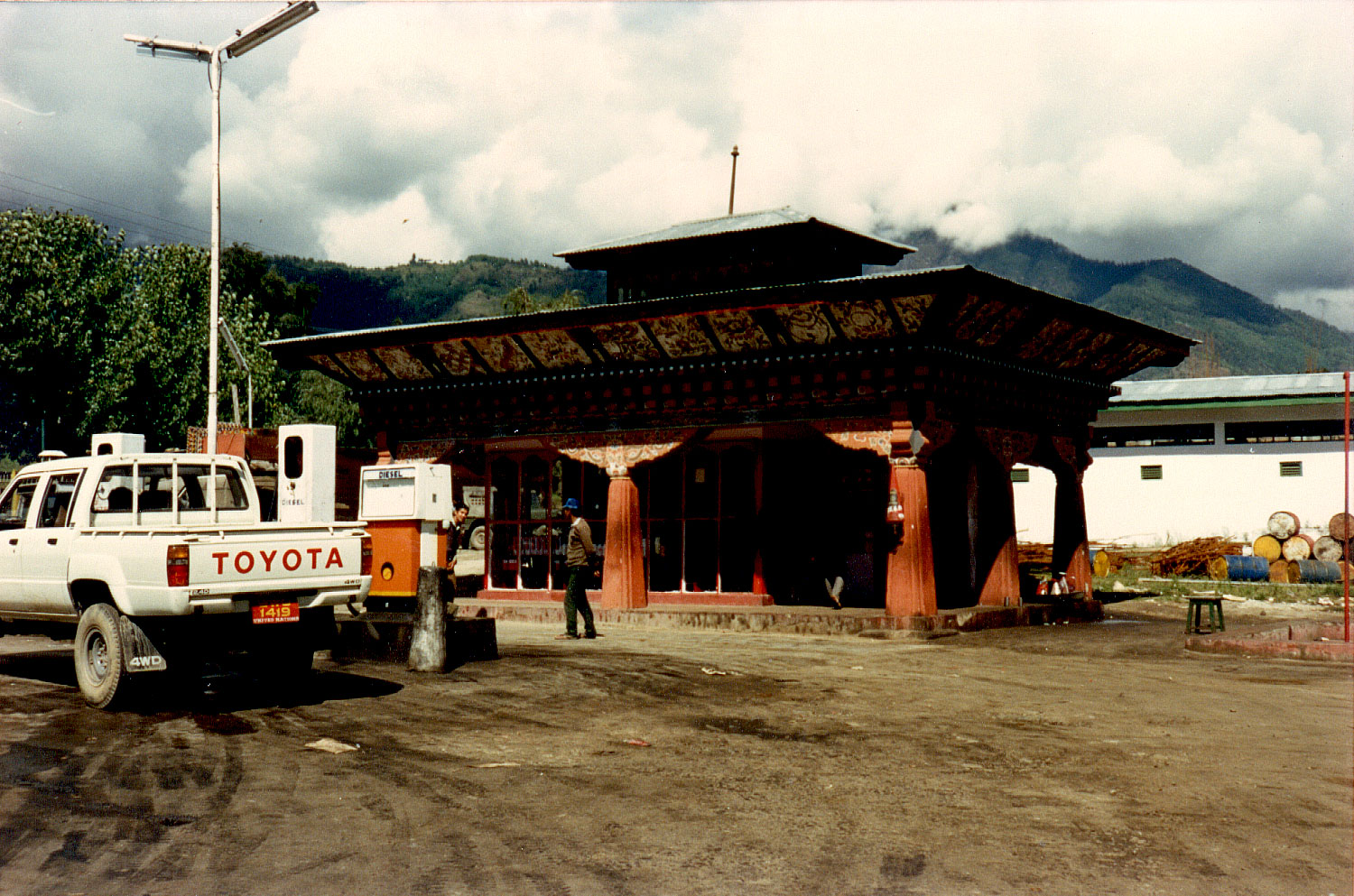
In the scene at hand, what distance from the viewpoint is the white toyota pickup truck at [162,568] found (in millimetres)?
9852

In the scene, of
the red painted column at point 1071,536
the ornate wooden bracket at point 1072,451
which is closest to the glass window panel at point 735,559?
the ornate wooden bracket at point 1072,451

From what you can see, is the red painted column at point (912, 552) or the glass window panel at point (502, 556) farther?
the glass window panel at point (502, 556)

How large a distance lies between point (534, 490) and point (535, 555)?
1.27 metres

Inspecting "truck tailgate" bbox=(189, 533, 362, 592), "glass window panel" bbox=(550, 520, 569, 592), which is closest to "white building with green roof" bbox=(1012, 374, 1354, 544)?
"glass window panel" bbox=(550, 520, 569, 592)

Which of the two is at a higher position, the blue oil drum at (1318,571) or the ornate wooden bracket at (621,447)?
the ornate wooden bracket at (621,447)

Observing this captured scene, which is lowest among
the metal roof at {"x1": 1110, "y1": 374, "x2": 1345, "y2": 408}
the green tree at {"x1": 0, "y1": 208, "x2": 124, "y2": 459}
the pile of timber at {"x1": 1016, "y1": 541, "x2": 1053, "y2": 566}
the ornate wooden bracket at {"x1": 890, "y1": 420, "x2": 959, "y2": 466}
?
the pile of timber at {"x1": 1016, "y1": 541, "x2": 1053, "y2": 566}

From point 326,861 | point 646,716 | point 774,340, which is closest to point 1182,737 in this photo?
point 646,716

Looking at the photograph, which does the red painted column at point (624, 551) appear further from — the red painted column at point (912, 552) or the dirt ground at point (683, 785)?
the dirt ground at point (683, 785)

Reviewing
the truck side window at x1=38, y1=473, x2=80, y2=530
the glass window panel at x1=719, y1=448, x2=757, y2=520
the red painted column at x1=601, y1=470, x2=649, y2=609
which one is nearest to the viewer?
the truck side window at x1=38, y1=473, x2=80, y2=530

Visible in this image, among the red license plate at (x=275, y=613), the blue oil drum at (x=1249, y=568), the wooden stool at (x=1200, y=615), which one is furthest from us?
the blue oil drum at (x=1249, y=568)

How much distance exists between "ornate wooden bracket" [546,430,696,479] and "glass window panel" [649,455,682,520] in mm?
1263

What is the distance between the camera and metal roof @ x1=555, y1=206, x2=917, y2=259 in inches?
827

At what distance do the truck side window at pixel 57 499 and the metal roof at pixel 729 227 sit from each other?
1277cm

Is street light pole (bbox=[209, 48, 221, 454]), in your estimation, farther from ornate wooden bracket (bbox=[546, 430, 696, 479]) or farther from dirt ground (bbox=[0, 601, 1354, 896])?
dirt ground (bbox=[0, 601, 1354, 896])
